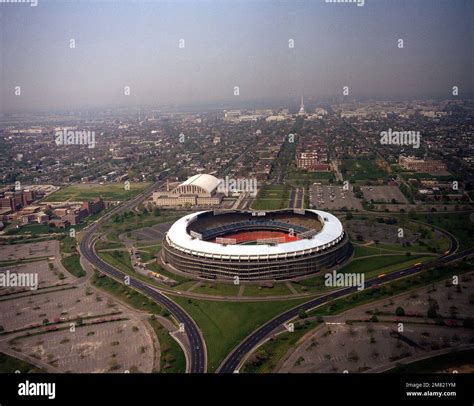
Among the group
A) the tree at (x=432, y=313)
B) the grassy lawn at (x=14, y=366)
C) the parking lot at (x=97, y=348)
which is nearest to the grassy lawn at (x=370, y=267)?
the tree at (x=432, y=313)

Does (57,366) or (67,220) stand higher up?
(67,220)

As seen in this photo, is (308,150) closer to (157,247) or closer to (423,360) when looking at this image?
(157,247)

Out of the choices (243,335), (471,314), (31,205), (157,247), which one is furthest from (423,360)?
(31,205)

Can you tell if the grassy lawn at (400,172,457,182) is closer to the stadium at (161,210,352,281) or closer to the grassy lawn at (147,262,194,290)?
the stadium at (161,210,352,281)

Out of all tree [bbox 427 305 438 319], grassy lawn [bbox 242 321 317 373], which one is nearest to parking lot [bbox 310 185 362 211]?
tree [bbox 427 305 438 319]

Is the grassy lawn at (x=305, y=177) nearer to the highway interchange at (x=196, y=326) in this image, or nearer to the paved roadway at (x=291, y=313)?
the highway interchange at (x=196, y=326)
